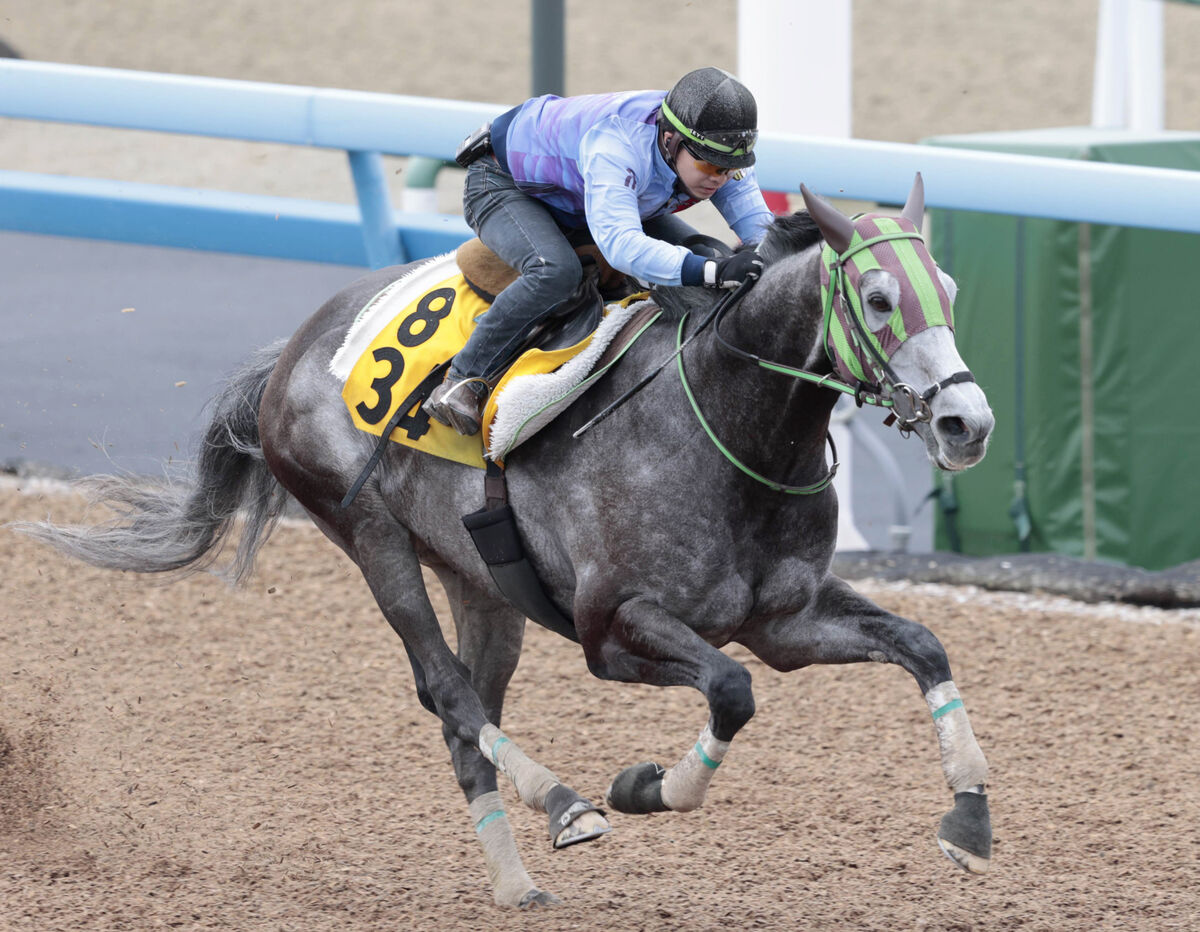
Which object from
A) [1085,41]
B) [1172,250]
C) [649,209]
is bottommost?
[1085,41]

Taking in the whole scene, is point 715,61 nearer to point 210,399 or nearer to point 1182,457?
point 1182,457

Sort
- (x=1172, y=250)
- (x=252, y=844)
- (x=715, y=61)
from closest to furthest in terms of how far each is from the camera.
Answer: (x=252, y=844) → (x=1172, y=250) → (x=715, y=61)

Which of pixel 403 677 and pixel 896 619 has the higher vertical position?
pixel 896 619

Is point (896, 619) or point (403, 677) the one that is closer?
point (896, 619)

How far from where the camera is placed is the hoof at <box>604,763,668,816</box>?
13.7 feet

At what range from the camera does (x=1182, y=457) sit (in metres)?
7.57

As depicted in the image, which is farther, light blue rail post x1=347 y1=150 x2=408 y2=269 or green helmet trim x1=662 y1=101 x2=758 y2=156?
light blue rail post x1=347 y1=150 x2=408 y2=269

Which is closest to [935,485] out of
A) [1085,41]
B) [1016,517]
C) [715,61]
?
[1016,517]

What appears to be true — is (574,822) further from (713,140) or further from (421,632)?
(713,140)

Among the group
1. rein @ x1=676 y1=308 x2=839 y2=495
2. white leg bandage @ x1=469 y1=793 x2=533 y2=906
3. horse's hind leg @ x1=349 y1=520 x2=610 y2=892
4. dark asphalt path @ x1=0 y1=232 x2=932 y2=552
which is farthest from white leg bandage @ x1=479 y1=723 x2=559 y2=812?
dark asphalt path @ x1=0 y1=232 x2=932 y2=552

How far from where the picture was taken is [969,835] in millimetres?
3729

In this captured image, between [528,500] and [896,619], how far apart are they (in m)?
1.00

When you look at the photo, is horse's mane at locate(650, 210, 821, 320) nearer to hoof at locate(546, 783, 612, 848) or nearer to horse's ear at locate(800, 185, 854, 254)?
horse's ear at locate(800, 185, 854, 254)

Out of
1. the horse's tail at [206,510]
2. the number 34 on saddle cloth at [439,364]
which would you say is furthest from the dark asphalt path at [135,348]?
the number 34 on saddle cloth at [439,364]
